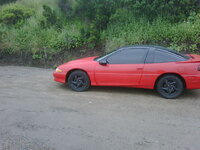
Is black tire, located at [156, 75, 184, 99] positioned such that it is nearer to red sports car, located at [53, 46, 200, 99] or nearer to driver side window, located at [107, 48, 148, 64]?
red sports car, located at [53, 46, 200, 99]

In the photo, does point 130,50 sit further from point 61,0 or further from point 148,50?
point 61,0

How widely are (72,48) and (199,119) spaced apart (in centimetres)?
685

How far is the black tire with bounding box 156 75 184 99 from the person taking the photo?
542 cm

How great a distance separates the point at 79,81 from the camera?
239 inches

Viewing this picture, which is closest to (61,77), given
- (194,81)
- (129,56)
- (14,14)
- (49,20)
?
(129,56)

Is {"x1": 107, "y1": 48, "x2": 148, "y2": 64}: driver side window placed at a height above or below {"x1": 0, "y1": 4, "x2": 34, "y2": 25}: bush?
below

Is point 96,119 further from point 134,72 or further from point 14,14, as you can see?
point 14,14

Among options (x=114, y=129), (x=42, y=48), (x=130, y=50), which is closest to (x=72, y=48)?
(x=42, y=48)

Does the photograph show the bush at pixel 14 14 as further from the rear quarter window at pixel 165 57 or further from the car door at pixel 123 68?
the rear quarter window at pixel 165 57

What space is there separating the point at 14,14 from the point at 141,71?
29.1 ft

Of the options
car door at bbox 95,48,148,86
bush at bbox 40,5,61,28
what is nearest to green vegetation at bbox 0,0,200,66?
bush at bbox 40,5,61,28

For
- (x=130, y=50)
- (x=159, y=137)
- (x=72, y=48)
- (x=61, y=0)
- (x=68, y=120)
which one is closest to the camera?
(x=159, y=137)

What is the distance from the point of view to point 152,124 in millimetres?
4055

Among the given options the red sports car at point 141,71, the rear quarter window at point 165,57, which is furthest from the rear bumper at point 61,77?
the rear quarter window at point 165,57
